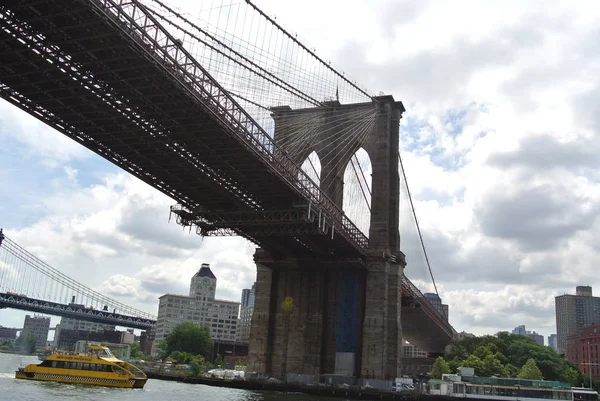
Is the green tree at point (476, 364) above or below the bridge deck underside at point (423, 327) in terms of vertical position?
below

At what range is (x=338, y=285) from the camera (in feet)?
211

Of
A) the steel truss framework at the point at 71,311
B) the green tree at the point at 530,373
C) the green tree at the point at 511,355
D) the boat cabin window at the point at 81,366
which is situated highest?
the steel truss framework at the point at 71,311

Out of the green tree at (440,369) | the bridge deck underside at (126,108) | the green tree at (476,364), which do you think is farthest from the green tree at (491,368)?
the bridge deck underside at (126,108)

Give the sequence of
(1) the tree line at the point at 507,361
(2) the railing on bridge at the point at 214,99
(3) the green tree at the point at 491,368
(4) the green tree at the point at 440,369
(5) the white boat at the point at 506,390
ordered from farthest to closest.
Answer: (4) the green tree at the point at 440,369, (1) the tree line at the point at 507,361, (3) the green tree at the point at 491,368, (5) the white boat at the point at 506,390, (2) the railing on bridge at the point at 214,99

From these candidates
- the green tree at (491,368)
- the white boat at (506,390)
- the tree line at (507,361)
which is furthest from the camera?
the tree line at (507,361)

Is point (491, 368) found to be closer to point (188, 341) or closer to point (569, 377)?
point (569, 377)

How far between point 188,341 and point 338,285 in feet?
228

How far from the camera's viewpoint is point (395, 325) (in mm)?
61531

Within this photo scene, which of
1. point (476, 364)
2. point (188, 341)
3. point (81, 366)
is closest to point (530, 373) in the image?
point (476, 364)

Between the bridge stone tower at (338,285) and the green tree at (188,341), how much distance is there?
63.7 m

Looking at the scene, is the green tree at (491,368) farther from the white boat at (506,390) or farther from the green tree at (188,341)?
the green tree at (188,341)

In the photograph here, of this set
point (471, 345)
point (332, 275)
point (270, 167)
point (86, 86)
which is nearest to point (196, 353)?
point (471, 345)

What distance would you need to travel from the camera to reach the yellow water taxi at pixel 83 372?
48.5 metres

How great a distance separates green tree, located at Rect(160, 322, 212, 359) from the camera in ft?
411
